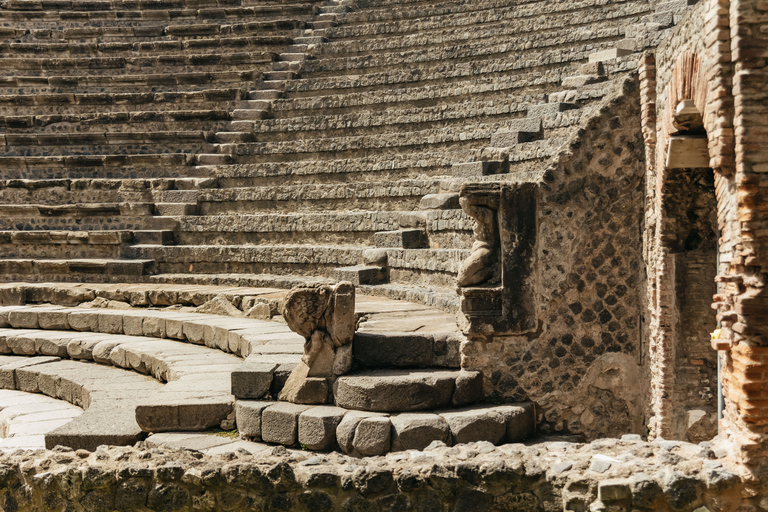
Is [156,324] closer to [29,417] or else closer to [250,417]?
[29,417]

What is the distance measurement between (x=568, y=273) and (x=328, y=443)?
234 cm

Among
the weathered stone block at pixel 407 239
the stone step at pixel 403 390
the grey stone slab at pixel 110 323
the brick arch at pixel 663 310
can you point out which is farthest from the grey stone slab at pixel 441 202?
the grey stone slab at pixel 110 323

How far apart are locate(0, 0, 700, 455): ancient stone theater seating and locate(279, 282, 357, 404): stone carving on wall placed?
17 centimetres

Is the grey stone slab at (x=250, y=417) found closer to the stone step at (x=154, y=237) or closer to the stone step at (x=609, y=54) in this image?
the stone step at (x=154, y=237)

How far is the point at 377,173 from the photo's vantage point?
444 inches

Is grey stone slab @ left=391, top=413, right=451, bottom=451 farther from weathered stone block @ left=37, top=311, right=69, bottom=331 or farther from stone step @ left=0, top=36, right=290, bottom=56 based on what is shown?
stone step @ left=0, top=36, right=290, bottom=56

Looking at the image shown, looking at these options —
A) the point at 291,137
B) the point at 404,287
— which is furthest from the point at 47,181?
the point at 404,287

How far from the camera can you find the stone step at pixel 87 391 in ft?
17.9

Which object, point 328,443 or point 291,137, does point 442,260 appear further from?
point 291,137

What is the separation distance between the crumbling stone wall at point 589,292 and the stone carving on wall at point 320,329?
115 centimetres

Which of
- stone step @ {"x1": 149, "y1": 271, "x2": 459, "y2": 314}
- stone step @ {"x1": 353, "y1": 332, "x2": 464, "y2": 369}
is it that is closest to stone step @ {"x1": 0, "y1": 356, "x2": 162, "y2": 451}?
stone step @ {"x1": 353, "y1": 332, "x2": 464, "y2": 369}

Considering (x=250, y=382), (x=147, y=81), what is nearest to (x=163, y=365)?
(x=250, y=382)

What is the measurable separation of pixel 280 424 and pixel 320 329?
2.45 ft

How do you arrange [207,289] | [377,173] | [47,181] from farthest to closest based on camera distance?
[47,181], [377,173], [207,289]
